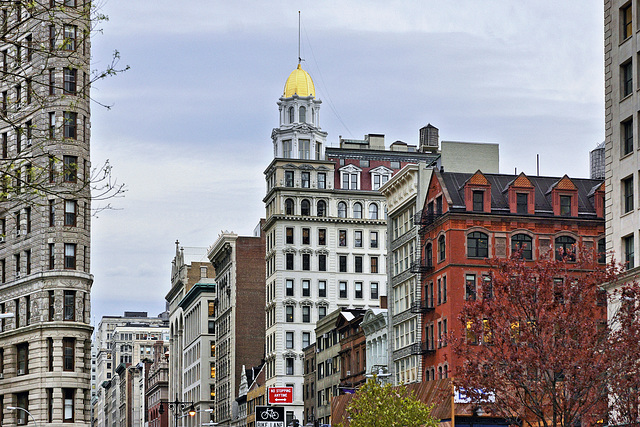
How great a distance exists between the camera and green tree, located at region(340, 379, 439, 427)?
66062 mm

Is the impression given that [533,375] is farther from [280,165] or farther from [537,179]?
[280,165]

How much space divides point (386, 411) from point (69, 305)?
20937 millimetres

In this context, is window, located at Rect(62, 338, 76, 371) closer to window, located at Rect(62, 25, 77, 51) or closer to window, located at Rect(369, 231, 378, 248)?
window, located at Rect(62, 25, 77, 51)

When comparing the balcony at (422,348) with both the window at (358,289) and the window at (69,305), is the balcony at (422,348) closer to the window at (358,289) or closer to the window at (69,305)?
the window at (69,305)

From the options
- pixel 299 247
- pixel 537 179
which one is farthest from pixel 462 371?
pixel 299 247

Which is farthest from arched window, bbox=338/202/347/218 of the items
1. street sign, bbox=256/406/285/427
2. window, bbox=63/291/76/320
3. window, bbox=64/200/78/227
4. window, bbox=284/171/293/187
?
street sign, bbox=256/406/285/427

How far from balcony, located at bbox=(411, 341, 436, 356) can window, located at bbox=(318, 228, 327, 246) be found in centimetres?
5225

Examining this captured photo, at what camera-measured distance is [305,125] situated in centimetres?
13912

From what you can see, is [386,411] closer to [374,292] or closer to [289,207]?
[374,292]

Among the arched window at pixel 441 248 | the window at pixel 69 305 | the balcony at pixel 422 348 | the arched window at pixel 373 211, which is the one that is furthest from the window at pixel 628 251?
the arched window at pixel 373 211

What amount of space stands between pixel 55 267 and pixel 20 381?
736cm

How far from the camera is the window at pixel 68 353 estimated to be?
70375 mm

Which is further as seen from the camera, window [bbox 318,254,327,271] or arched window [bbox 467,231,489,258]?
window [bbox 318,254,327,271]

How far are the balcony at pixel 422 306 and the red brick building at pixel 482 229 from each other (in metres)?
0.18
